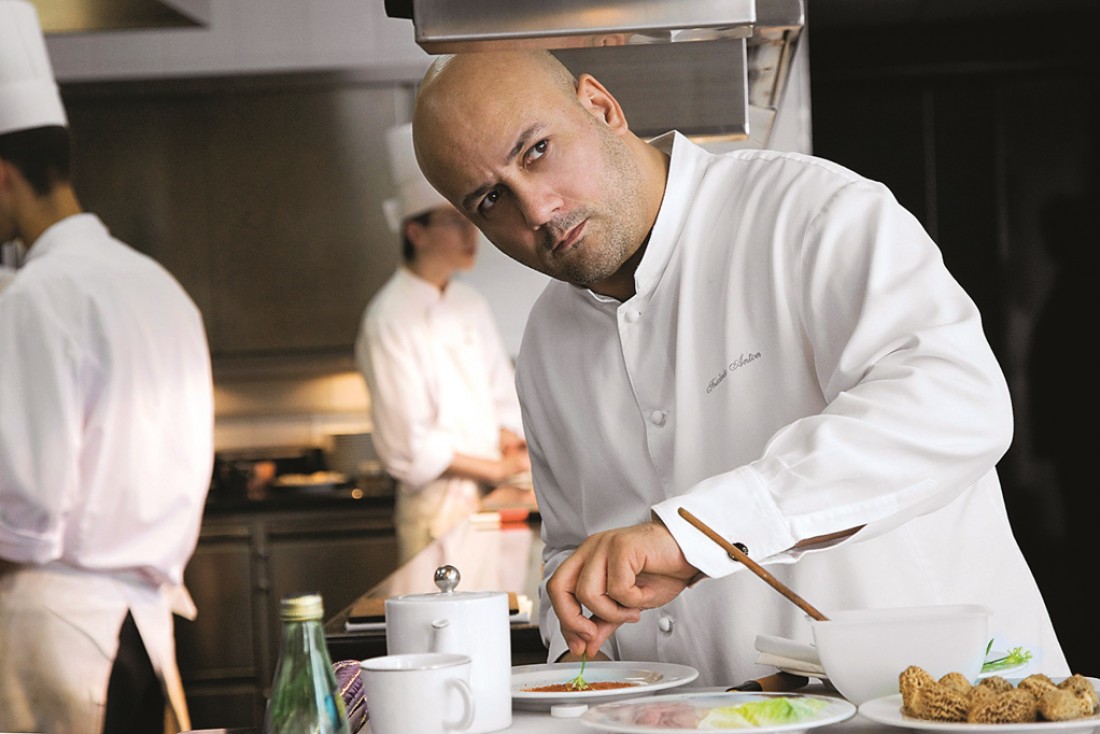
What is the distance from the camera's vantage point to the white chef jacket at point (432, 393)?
13.8 ft

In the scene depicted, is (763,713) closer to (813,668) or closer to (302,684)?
(813,668)

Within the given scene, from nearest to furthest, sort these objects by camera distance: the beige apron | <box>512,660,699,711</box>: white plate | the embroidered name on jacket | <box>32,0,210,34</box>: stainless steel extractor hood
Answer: <box>512,660,699,711</box>: white plate, the embroidered name on jacket, <box>32,0,210,34</box>: stainless steel extractor hood, the beige apron

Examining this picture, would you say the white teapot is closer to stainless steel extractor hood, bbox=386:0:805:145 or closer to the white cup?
the white cup

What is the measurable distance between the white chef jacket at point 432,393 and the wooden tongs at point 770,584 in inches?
124

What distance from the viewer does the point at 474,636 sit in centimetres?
90

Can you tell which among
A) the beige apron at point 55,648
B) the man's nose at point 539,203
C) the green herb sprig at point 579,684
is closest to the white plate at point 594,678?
the green herb sprig at point 579,684

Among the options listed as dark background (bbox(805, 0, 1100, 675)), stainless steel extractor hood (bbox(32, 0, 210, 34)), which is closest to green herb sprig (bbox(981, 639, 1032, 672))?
stainless steel extractor hood (bbox(32, 0, 210, 34))

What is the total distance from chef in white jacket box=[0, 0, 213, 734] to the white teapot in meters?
2.08

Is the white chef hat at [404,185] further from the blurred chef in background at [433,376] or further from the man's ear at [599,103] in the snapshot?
the man's ear at [599,103]

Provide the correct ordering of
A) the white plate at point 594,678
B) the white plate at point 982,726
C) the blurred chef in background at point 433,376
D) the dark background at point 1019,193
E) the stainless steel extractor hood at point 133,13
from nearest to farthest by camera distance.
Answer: the white plate at point 982,726
the white plate at point 594,678
the stainless steel extractor hood at point 133,13
the blurred chef in background at point 433,376
the dark background at point 1019,193

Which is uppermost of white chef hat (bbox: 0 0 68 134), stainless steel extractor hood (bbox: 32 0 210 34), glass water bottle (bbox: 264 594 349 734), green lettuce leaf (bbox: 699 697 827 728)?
white chef hat (bbox: 0 0 68 134)

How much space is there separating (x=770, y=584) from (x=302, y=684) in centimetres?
35

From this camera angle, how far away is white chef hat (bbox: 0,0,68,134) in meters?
2.82

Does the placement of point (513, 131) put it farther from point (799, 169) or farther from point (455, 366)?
point (455, 366)
